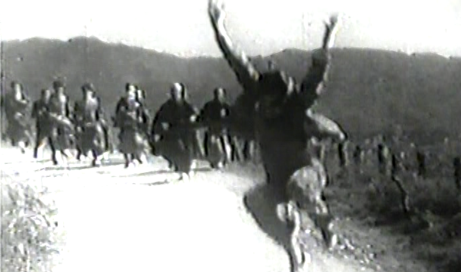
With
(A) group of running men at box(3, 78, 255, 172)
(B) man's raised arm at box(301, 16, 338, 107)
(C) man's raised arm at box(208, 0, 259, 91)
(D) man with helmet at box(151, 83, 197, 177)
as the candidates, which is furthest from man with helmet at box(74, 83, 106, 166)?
(B) man's raised arm at box(301, 16, 338, 107)

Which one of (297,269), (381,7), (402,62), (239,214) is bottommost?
(297,269)

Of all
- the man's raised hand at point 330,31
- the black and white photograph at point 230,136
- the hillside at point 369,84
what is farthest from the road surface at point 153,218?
the man's raised hand at point 330,31

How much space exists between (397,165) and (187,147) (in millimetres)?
390

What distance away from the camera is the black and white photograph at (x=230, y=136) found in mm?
1256

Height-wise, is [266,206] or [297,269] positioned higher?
[266,206]

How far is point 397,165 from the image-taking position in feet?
4.13

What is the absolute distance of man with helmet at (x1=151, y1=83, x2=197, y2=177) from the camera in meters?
1.28

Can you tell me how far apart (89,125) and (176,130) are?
166 mm

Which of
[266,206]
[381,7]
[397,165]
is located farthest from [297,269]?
[381,7]

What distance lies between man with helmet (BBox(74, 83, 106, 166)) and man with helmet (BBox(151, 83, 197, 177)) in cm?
10

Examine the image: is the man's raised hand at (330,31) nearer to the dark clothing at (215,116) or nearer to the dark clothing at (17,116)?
the dark clothing at (215,116)

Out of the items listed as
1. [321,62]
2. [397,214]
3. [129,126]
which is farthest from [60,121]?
[397,214]

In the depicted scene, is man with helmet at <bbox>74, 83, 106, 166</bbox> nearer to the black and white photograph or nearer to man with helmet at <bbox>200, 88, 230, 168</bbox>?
the black and white photograph

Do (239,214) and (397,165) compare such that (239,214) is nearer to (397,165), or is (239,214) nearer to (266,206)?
(266,206)
